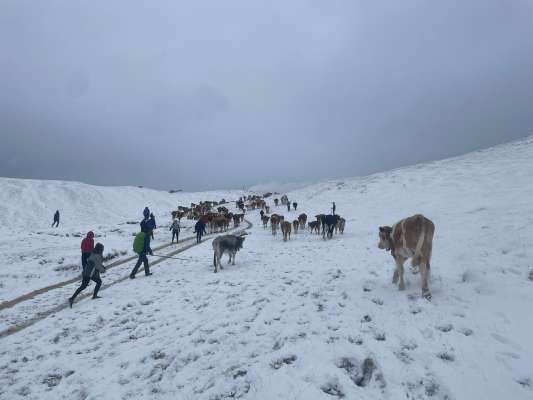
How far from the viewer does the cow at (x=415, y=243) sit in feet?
21.8

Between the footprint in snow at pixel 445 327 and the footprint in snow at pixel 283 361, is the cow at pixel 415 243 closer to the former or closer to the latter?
the footprint in snow at pixel 445 327

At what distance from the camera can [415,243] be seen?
6.90m

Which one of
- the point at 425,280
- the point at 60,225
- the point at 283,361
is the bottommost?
the point at 283,361

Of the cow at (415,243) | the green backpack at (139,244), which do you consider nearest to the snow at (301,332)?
the cow at (415,243)

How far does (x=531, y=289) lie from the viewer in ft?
19.4

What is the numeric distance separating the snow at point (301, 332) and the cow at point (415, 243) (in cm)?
52

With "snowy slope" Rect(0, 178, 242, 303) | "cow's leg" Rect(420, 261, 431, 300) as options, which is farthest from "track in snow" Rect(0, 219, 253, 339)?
"cow's leg" Rect(420, 261, 431, 300)

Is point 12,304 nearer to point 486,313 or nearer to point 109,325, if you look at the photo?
point 109,325

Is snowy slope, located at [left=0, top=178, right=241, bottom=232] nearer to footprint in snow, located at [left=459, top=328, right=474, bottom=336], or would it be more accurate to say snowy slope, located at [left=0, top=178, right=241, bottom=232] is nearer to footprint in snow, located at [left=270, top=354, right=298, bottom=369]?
footprint in snow, located at [left=270, top=354, right=298, bottom=369]

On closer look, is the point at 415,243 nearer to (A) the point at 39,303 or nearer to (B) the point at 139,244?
(B) the point at 139,244

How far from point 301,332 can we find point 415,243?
11.6ft

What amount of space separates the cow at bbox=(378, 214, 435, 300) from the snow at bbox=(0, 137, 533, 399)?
1.70ft

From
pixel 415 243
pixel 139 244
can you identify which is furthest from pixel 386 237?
pixel 139 244

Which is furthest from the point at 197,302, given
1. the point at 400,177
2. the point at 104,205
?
the point at 104,205
